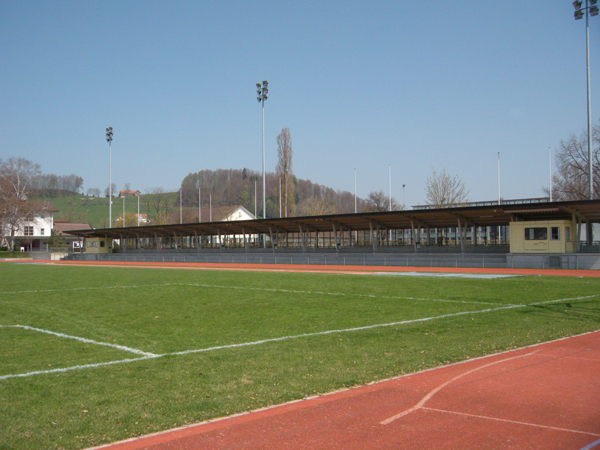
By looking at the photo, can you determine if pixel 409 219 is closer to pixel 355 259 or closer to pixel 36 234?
pixel 355 259

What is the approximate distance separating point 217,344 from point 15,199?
8778cm

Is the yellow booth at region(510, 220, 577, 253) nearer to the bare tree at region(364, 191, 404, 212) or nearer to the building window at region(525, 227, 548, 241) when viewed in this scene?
the building window at region(525, 227, 548, 241)

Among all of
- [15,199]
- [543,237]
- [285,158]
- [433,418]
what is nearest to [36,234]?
[15,199]

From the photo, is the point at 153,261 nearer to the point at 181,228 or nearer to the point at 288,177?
the point at 181,228

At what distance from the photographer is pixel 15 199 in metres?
84.4

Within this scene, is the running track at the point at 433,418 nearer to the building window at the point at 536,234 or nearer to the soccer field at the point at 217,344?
the soccer field at the point at 217,344

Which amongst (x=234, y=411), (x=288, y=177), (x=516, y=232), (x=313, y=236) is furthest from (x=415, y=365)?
(x=288, y=177)

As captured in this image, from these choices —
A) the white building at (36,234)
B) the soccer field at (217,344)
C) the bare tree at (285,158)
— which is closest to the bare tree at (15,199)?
the white building at (36,234)

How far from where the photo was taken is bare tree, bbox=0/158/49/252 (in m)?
83.8

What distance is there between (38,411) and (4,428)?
0.56 m

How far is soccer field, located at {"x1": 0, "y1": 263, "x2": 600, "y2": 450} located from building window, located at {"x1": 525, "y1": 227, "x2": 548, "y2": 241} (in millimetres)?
15892

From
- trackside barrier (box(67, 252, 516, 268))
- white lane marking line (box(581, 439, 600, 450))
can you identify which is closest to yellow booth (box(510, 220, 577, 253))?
trackside barrier (box(67, 252, 516, 268))

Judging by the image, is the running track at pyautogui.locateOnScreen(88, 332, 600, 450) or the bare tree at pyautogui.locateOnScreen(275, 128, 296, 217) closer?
the running track at pyautogui.locateOnScreen(88, 332, 600, 450)

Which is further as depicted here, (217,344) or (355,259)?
(355,259)
